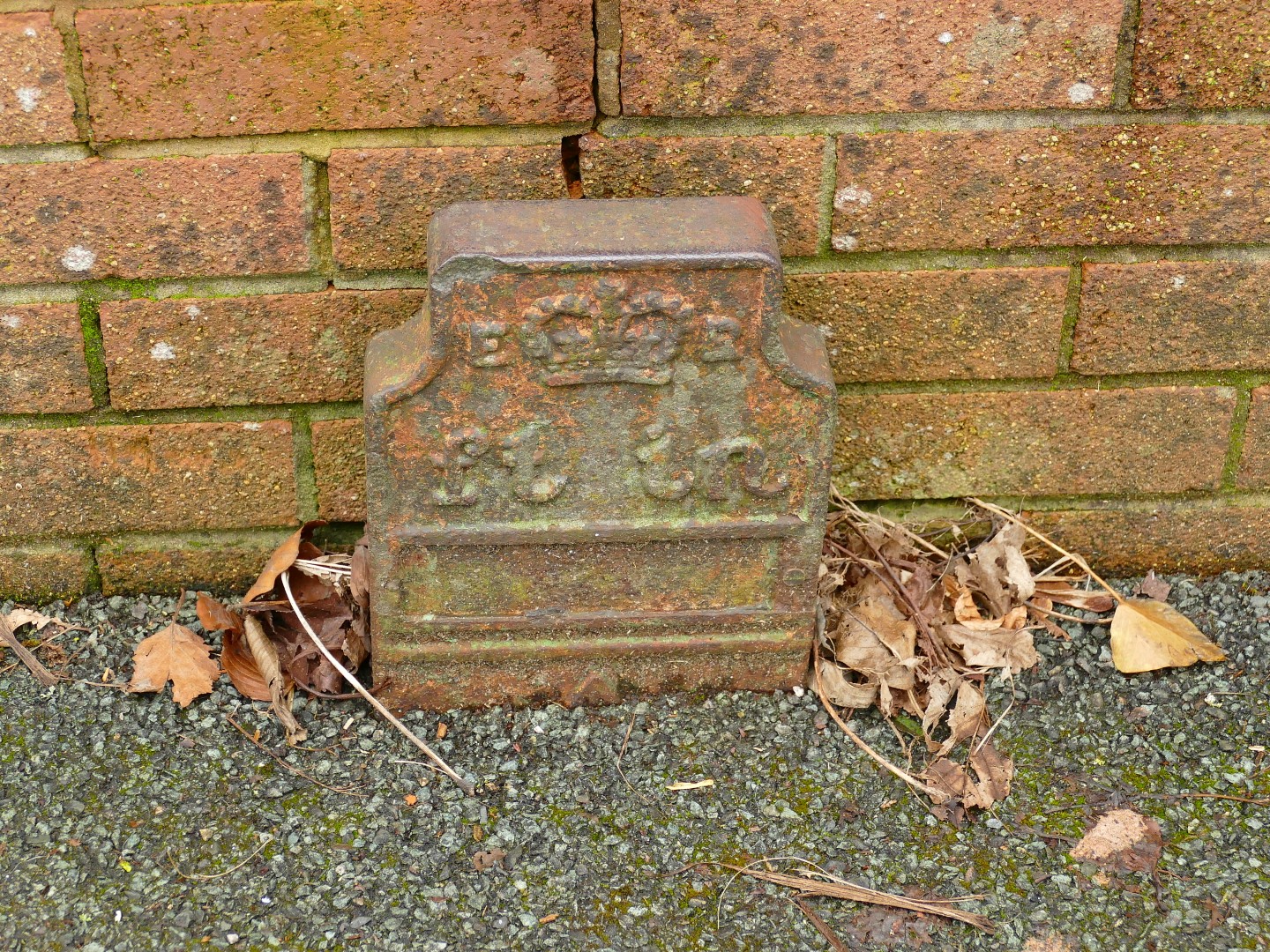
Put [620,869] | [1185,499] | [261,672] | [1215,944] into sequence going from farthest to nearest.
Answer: [1185,499]
[261,672]
[620,869]
[1215,944]

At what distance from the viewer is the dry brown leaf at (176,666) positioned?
2.05 meters

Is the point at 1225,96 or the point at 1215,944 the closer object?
the point at 1215,944

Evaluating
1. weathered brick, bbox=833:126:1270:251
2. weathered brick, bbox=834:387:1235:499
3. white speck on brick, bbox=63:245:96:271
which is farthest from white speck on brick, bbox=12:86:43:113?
weathered brick, bbox=834:387:1235:499

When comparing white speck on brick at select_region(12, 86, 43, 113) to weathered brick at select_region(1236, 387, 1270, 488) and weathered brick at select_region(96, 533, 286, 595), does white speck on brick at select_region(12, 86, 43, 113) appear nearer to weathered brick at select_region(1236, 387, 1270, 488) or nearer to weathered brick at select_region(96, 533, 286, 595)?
weathered brick at select_region(96, 533, 286, 595)

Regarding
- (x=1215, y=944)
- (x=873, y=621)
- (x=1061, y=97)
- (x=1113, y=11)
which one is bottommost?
(x=1215, y=944)

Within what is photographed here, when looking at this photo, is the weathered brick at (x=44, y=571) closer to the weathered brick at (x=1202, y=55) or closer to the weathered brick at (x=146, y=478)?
the weathered brick at (x=146, y=478)

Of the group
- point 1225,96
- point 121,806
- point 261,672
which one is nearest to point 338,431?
point 261,672

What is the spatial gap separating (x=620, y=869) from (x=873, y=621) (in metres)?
0.69

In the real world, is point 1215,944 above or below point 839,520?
below

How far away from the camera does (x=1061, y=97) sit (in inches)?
81.0

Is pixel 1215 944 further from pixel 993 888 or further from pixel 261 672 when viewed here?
pixel 261 672

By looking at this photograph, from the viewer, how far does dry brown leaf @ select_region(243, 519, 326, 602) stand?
2.17 m

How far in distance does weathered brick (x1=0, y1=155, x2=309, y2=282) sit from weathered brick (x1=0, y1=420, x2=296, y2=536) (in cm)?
31

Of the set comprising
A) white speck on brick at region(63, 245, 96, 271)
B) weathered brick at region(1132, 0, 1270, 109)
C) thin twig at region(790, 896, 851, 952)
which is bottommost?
thin twig at region(790, 896, 851, 952)
